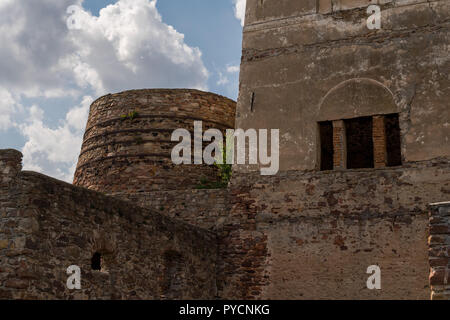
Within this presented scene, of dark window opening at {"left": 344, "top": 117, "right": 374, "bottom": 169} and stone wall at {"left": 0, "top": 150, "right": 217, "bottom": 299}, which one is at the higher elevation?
dark window opening at {"left": 344, "top": 117, "right": 374, "bottom": 169}

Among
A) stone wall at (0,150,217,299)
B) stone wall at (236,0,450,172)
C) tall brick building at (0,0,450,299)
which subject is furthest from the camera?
stone wall at (236,0,450,172)

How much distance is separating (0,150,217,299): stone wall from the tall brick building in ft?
0.10

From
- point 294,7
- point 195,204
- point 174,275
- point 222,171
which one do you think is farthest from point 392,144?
point 174,275

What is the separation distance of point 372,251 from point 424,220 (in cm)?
93

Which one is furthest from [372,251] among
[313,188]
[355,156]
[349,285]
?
[355,156]

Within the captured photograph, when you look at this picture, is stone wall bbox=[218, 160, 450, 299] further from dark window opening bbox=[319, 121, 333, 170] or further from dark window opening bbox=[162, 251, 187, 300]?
dark window opening bbox=[319, 121, 333, 170]

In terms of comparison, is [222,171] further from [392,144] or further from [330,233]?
[330,233]

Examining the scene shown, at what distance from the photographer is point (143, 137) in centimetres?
1387

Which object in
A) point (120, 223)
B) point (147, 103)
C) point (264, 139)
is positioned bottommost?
point (120, 223)

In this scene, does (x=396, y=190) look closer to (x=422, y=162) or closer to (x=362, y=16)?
Result: (x=422, y=162)

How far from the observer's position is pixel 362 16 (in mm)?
10656

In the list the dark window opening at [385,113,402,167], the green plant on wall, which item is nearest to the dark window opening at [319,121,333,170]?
the dark window opening at [385,113,402,167]

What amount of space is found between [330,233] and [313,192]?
2.47 feet

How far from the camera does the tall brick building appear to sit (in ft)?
29.0
